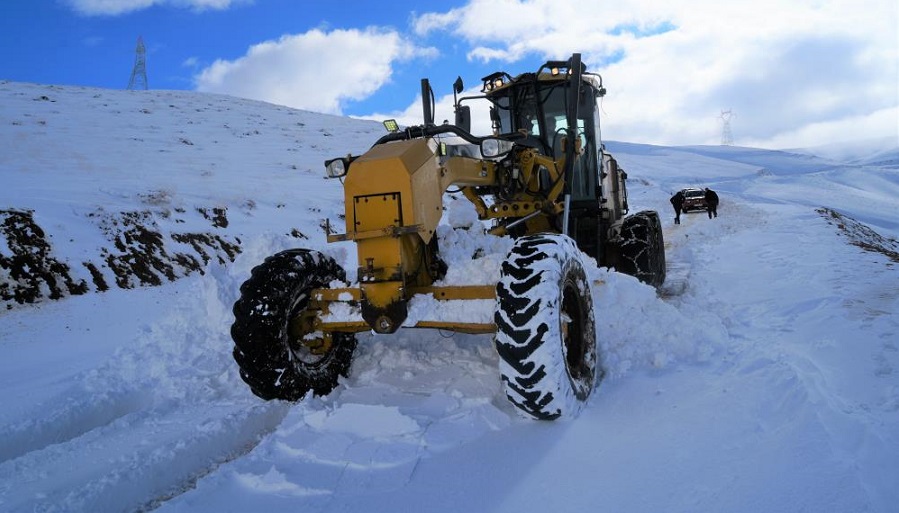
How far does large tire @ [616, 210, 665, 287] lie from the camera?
297 inches

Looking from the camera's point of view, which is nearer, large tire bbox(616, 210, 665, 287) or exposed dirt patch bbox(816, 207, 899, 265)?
large tire bbox(616, 210, 665, 287)

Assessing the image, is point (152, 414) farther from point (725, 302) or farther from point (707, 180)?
point (707, 180)

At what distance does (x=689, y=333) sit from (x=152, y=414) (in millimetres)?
4233

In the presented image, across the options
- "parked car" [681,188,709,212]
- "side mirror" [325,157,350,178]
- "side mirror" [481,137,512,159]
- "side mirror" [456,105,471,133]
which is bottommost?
"parked car" [681,188,709,212]

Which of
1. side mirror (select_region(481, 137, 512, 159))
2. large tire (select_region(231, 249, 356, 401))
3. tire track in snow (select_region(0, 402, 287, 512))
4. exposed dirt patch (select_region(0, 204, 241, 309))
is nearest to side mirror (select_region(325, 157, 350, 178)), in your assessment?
large tire (select_region(231, 249, 356, 401))

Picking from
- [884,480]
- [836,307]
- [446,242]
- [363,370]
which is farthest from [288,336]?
[836,307]

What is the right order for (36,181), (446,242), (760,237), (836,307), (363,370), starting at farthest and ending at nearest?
(760,237) < (36,181) < (836,307) < (446,242) < (363,370)

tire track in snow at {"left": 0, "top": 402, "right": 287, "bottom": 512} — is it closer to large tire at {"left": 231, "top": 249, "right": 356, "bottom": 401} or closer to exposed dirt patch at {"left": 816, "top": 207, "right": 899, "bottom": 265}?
large tire at {"left": 231, "top": 249, "right": 356, "bottom": 401}

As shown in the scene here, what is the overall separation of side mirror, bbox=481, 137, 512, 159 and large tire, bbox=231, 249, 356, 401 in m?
1.61

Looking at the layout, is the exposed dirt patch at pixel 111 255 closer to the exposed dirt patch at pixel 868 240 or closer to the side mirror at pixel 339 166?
the side mirror at pixel 339 166

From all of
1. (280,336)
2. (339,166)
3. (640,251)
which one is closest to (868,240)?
(640,251)

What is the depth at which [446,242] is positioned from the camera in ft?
17.3

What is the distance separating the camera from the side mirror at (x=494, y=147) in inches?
182

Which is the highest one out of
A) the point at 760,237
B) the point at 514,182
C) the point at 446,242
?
the point at 514,182
